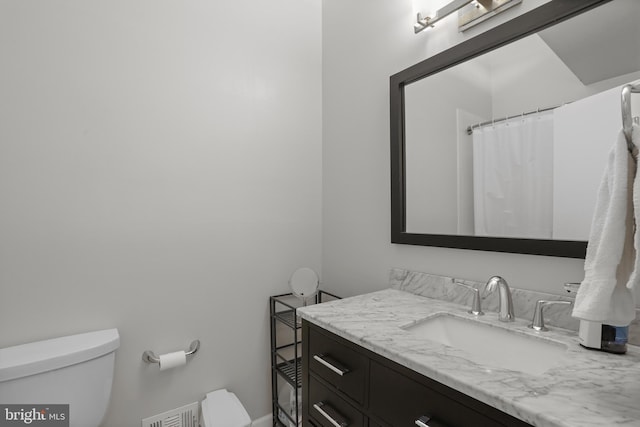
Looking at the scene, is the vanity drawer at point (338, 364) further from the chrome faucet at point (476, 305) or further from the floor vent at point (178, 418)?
the floor vent at point (178, 418)

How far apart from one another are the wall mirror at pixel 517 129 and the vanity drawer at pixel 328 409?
0.69 metres

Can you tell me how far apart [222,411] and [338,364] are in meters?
0.74

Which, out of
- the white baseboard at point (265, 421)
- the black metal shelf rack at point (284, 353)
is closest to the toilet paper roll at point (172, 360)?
the black metal shelf rack at point (284, 353)

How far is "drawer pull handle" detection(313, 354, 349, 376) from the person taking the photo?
0.90 m

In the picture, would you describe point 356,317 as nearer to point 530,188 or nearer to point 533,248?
point 533,248

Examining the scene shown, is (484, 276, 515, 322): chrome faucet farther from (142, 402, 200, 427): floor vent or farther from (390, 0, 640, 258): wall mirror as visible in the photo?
(142, 402, 200, 427): floor vent

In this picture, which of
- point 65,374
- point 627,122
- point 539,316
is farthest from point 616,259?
point 65,374

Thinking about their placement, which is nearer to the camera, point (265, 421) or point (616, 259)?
point (616, 259)

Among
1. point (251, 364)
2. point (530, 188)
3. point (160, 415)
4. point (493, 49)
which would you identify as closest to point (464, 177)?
point (530, 188)

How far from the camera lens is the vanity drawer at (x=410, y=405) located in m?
0.63

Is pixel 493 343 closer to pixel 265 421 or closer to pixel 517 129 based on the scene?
pixel 517 129

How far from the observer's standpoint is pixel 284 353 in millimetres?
1728

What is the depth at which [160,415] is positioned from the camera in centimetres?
137

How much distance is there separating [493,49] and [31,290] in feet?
6.26
